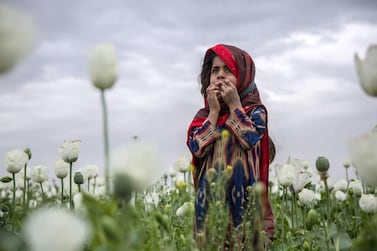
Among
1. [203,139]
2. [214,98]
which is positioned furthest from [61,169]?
[214,98]

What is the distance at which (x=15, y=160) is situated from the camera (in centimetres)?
197

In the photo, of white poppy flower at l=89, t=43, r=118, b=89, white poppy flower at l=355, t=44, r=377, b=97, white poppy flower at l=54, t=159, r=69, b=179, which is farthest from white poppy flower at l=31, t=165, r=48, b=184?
white poppy flower at l=355, t=44, r=377, b=97

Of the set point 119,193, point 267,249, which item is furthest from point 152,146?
point 267,249

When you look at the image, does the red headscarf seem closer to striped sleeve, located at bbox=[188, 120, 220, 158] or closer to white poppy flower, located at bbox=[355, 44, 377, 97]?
striped sleeve, located at bbox=[188, 120, 220, 158]

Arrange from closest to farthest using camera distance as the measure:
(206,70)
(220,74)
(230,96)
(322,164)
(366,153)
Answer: (366,153), (322,164), (230,96), (220,74), (206,70)

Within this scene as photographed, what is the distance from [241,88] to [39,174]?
3.21 feet

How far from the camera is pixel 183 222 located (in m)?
2.39

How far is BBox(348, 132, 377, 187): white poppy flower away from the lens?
95cm

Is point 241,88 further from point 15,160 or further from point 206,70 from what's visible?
point 15,160

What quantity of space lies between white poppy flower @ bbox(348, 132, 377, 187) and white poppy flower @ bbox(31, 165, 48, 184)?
1649 mm

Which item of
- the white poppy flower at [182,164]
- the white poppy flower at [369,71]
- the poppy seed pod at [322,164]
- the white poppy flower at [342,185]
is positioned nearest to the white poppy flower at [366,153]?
the white poppy flower at [369,71]

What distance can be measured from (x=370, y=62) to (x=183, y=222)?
1502mm

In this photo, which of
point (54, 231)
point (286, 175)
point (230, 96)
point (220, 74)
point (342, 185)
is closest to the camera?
point (54, 231)

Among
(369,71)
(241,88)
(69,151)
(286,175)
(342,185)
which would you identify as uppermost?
(241,88)
